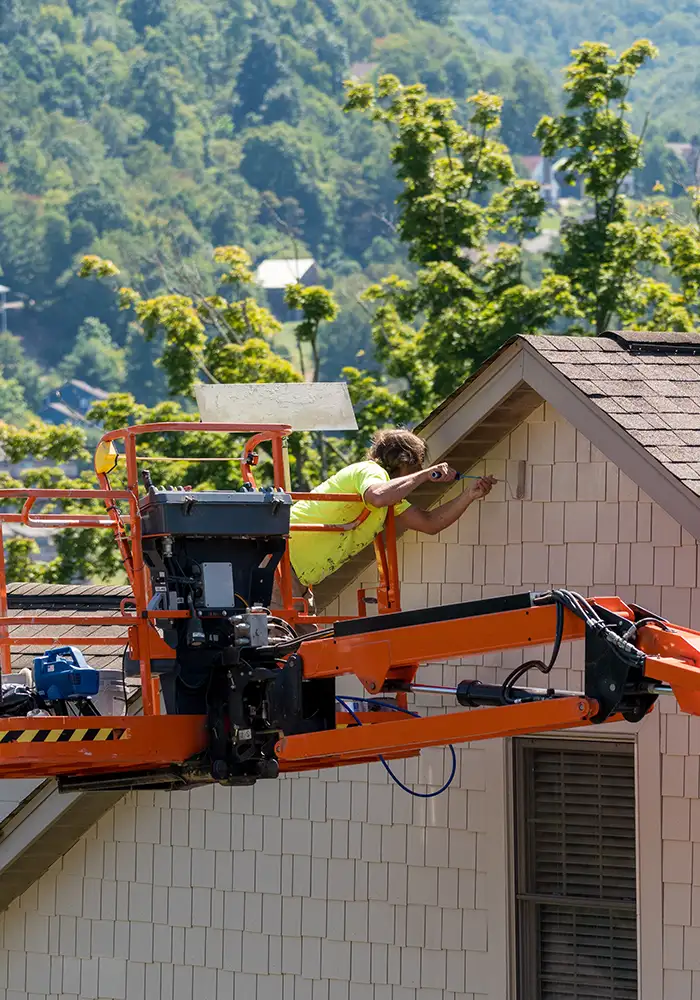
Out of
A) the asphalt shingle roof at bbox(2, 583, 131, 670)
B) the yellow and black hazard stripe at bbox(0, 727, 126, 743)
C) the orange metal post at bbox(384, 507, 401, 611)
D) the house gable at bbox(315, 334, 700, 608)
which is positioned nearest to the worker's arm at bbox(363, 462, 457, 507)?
the orange metal post at bbox(384, 507, 401, 611)

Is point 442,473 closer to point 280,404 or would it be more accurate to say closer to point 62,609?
point 280,404

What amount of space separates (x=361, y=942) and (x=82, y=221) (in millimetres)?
118556

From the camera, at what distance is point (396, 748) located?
6.93 meters

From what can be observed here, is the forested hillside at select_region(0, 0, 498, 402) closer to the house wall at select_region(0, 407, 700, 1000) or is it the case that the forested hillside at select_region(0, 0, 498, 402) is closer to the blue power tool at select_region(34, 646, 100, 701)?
the house wall at select_region(0, 407, 700, 1000)

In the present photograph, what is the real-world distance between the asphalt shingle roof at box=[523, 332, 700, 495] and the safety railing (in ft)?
4.37

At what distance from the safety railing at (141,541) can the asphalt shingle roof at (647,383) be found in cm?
133

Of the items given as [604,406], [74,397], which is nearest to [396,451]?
[604,406]

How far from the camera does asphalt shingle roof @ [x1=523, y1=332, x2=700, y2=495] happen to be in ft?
27.3

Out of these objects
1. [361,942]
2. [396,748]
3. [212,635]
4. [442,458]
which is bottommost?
[361,942]

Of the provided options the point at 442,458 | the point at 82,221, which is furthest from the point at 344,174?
the point at 442,458

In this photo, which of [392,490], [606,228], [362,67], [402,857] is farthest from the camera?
[362,67]

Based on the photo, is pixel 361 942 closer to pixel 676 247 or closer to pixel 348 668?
pixel 348 668

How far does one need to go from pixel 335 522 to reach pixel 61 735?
2030 millimetres

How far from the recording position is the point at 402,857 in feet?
32.0
